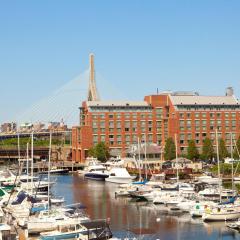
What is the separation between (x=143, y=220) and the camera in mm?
34750

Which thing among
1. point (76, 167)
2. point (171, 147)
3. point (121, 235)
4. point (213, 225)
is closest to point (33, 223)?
point (121, 235)

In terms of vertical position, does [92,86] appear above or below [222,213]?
above

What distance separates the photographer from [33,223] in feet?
97.3

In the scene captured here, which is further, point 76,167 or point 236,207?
point 76,167

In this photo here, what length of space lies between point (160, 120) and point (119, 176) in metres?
25.9

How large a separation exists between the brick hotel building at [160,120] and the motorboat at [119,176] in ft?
66.9

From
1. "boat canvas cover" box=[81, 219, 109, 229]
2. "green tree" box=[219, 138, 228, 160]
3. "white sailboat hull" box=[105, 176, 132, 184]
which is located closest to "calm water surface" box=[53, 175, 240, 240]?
"boat canvas cover" box=[81, 219, 109, 229]

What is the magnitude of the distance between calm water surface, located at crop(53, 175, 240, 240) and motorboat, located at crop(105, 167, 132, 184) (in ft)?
32.0

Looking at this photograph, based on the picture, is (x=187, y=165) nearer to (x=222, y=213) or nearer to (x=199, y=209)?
(x=199, y=209)

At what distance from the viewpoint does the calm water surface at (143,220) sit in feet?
97.7

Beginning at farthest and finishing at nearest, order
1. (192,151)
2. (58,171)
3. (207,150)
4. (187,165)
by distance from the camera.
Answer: (58,171), (192,151), (207,150), (187,165)

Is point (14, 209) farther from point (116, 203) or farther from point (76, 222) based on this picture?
point (116, 203)

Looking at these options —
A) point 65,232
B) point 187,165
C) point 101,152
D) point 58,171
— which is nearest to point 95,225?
point 65,232

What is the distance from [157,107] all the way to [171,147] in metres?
10.7
